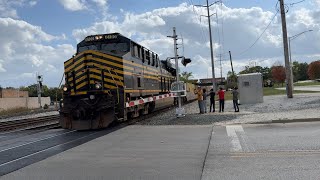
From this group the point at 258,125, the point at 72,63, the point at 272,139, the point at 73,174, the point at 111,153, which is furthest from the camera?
the point at 72,63

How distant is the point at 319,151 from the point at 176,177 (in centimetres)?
397

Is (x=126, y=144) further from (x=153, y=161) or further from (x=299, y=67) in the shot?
(x=299, y=67)

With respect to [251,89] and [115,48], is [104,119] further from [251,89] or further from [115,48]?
[251,89]

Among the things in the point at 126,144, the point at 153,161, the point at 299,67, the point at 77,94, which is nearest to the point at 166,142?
the point at 126,144

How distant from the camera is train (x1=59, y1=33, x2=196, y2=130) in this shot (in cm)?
1688

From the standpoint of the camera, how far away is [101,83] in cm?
1733

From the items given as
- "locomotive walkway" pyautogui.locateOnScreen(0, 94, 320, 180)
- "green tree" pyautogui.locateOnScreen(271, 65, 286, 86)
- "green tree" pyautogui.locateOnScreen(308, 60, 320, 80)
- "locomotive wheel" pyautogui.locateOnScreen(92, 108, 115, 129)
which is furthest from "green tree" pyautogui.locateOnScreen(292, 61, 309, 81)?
"locomotive walkway" pyautogui.locateOnScreen(0, 94, 320, 180)

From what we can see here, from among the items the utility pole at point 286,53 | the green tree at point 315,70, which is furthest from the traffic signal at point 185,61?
the green tree at point 315,70

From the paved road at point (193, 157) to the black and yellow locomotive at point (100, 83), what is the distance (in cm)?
276

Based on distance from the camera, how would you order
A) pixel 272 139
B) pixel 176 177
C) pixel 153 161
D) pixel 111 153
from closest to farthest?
pixel 176 177 < pixel 153 161 < pixel 111 153 < pixel 272 139

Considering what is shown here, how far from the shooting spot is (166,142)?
12438 millimetres

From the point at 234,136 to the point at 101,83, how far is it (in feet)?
21.7

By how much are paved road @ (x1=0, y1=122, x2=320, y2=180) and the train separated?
8.97 ft

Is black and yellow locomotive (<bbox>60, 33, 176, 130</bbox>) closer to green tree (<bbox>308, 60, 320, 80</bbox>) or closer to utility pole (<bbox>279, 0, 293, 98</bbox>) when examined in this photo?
utility pole (<bbox>279, 0, 293, 98</bbox>)
